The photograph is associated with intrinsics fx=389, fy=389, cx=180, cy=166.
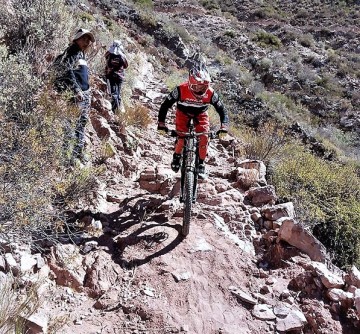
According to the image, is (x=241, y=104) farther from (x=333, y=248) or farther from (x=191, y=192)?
(x=191, y=192)

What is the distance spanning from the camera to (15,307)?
2541mm

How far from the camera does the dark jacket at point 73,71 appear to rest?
4887mm

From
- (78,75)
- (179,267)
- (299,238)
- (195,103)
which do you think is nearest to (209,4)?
(78,75)

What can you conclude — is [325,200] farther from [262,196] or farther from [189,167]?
[189,167]

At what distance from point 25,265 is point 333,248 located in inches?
157

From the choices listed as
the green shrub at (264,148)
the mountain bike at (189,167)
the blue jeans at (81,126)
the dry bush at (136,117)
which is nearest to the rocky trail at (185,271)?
the mountain bike at (189,167)

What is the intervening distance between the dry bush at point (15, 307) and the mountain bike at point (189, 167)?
5.66 ft

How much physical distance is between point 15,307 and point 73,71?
10.4 ft

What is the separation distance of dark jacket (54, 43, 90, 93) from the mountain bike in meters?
1.45

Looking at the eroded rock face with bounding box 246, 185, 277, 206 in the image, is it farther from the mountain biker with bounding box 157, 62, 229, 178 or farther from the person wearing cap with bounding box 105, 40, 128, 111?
the person wearing cap with bounding box 105, 40, 128, 111

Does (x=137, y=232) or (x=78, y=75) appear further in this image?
(x=78, y=75)

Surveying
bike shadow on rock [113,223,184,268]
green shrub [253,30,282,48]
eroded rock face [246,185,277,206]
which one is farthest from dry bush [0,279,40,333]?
green shrub [253,30,282,48]

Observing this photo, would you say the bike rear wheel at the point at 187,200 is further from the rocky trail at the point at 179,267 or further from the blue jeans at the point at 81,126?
the blue jeans at the point at 81,126

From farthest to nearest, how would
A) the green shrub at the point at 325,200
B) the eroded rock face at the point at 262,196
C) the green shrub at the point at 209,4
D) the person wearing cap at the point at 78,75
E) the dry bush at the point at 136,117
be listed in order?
the green shrub at the point at 209,4, the dry bush at the point at 136,117, the green shrub at the point at 325,200, the eroded rock face at the point at 262,196, the person wearing cap at the point at 78,75
